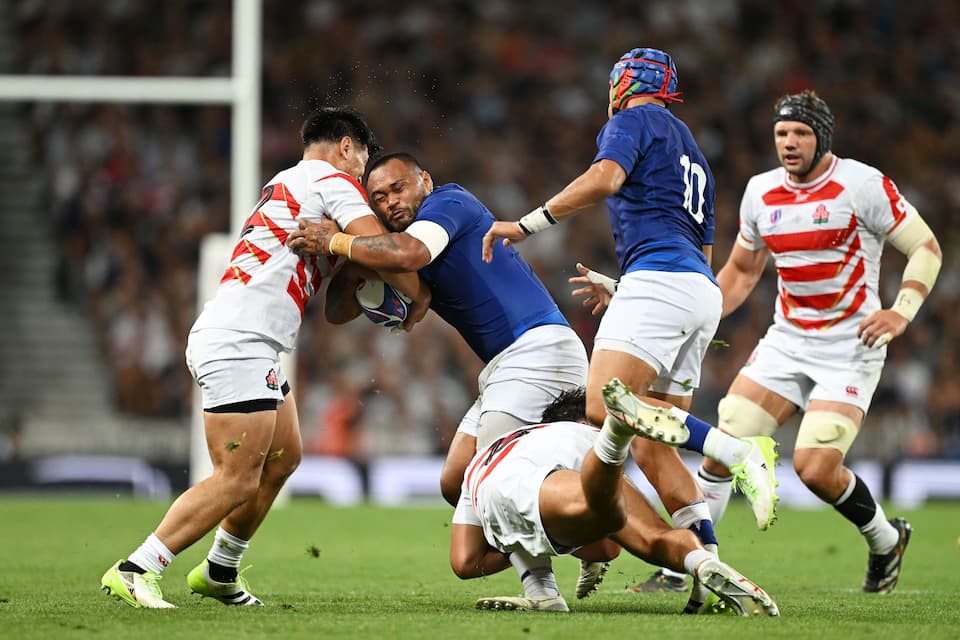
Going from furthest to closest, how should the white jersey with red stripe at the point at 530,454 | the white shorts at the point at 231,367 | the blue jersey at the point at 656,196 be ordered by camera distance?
1. the blue jersey at the point at 656,196
2. the white shorts at the point at 231,367
3. the white jersey with red stripe at the point at 530,454

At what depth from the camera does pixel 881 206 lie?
7.35m

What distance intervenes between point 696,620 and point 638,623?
0.25 m

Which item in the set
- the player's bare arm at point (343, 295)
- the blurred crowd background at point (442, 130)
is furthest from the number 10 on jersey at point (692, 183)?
the blurred crowd background at point (442, 130)

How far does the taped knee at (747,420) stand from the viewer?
7.56 m

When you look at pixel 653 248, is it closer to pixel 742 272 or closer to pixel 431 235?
pixel 431 235

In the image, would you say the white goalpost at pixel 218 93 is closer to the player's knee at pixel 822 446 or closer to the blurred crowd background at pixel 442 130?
the blurred crowd background at pixel 442 130

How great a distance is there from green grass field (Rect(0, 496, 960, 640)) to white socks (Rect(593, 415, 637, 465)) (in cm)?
65

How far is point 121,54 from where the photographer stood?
19062 mm

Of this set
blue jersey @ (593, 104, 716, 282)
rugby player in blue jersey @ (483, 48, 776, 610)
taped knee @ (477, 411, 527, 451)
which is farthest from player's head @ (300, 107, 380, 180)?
taped knee @ (477, 411, 527, 451)

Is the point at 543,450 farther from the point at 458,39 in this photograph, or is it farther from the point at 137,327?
the point at 458,39

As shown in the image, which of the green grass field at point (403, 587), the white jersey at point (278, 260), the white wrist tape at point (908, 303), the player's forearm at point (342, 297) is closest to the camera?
the green grass field at point (403, 587)

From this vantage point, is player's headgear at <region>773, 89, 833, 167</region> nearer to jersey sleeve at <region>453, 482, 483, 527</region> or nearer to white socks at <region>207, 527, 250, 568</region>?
jersey sleeve at <region>453, 482, 483, 527</region>

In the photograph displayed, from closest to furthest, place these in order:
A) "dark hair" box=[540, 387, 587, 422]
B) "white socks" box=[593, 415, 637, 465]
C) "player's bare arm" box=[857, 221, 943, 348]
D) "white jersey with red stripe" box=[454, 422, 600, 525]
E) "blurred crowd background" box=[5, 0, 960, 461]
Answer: "white socks" box=[593, 415, 637, 465], "white jersey with red stripe" box=[454, 422, 600, 525], "dark hair" box=[540, 387, 587, 422], "player's bare arm" box=[857, 221, 943, 348], "blurred crowd background" box=[5, 0, 960, 461]

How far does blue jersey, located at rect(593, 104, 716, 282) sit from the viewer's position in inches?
245
